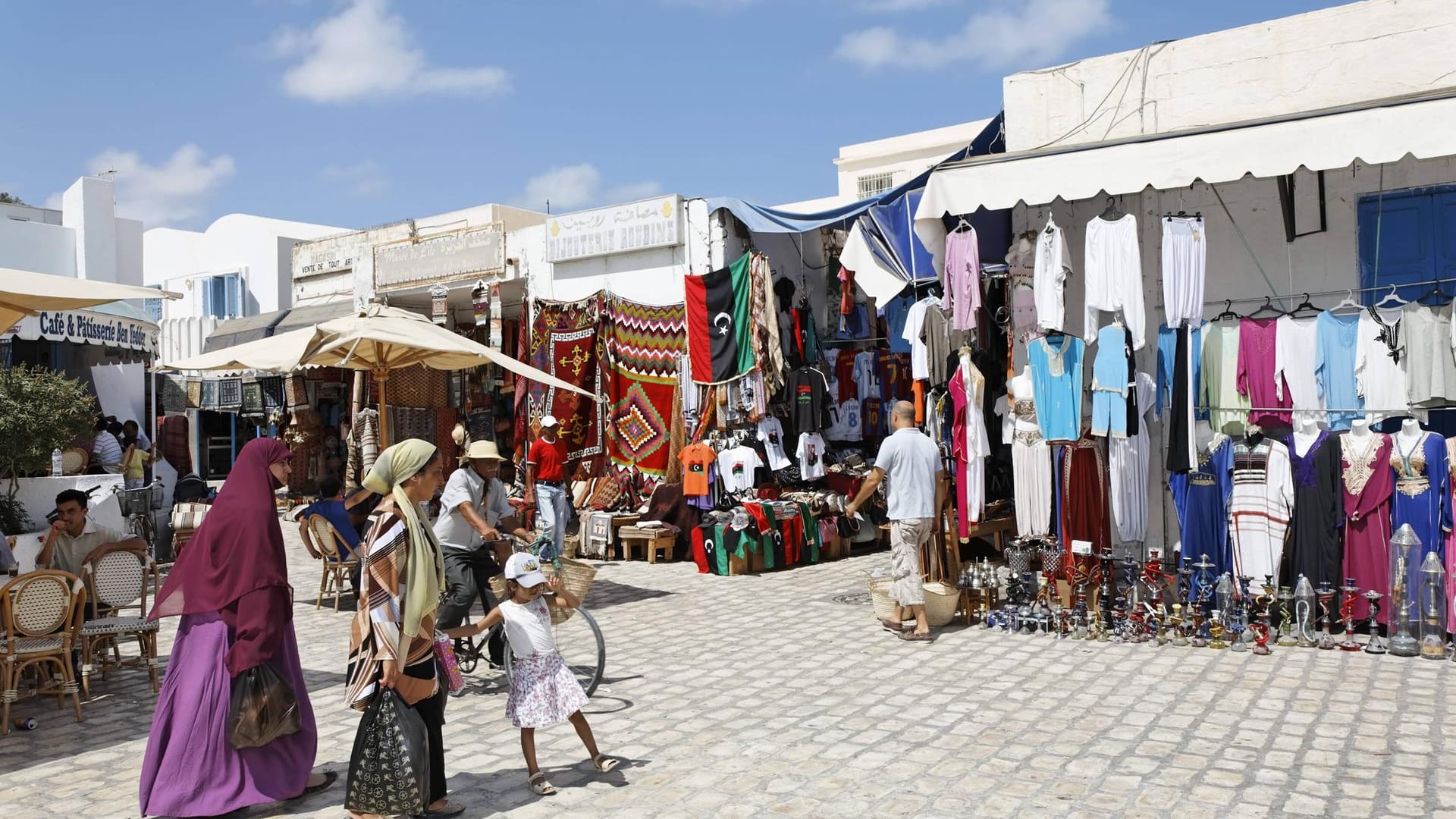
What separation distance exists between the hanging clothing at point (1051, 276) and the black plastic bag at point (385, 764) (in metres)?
6.02

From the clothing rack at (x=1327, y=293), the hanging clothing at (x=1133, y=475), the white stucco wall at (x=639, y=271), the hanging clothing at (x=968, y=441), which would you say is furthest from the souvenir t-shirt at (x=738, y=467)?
the clothing rack at (x=1327, y=293)

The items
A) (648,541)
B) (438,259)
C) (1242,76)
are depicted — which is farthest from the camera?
(438,259)

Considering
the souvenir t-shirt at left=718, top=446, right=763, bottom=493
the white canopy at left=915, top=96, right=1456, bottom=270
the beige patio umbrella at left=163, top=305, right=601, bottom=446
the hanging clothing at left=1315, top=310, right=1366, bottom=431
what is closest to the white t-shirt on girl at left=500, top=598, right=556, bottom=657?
the beige patio umbrella at left=163, top=305, right=601, bottom=446

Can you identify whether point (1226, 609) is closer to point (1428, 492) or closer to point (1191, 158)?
point (1428, 492)

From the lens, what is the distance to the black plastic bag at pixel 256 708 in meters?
4.31

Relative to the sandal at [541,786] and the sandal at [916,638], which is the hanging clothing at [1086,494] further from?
the sandal at [541,786]

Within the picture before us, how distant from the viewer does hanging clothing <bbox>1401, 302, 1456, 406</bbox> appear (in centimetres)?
734

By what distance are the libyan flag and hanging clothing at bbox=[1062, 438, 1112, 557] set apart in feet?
15.3

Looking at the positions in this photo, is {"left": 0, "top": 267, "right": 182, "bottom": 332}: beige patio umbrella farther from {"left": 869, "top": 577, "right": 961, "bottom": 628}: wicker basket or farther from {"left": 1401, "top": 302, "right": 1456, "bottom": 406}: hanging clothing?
{"left": 1401, "top": 302, "right": 1456, "bottom": 406}: hanging clothing

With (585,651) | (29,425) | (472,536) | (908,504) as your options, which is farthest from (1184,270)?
(29,425)

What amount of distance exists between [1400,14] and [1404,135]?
82.6 inches

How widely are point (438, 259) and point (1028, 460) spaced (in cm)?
1055

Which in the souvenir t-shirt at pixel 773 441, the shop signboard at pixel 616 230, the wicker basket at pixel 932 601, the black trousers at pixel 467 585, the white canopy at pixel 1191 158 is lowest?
the wicker basket at pixel 932 601

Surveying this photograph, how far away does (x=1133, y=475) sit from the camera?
8.45m
